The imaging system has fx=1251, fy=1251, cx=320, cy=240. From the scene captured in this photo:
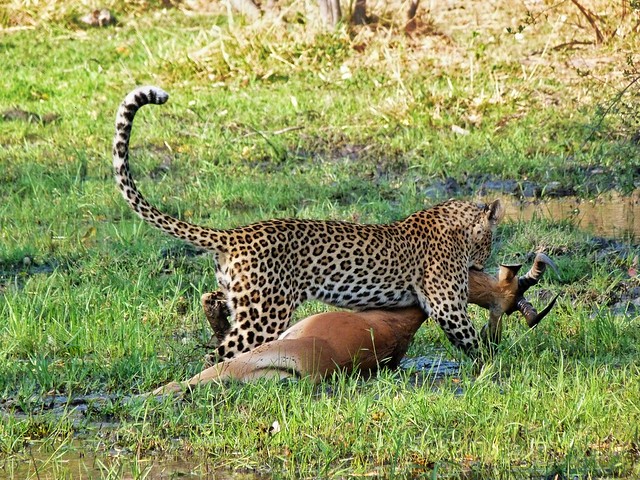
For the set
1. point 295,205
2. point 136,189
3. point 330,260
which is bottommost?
point 295,205

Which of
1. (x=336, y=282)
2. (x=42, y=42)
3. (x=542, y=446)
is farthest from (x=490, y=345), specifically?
(x=42, y=42)

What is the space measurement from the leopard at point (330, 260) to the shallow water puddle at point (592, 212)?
1970 mm

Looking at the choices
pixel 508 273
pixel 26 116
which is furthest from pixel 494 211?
pixel 26 116

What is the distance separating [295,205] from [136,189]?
151 inches

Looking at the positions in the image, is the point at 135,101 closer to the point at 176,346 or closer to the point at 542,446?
the point at 176,346

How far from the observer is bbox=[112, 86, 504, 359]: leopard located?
22.0ft

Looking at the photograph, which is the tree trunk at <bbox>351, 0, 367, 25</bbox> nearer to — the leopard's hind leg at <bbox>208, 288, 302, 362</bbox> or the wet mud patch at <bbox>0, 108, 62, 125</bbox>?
the wet mud patch at <bbox>0, 108, 62, 125</bbox>

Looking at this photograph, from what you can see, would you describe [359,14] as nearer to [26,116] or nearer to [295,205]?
[26,116]

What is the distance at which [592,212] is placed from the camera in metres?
10.2

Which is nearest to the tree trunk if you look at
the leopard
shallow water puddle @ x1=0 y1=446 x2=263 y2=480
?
the leopard

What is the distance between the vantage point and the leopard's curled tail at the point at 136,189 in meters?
6.58

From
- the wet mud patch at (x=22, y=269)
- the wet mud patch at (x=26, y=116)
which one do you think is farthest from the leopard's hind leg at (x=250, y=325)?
the wet mud patch at (x=26, y=116)

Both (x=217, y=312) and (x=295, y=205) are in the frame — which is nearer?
(x=217, y=312)

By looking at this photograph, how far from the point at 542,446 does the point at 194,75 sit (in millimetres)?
9595
